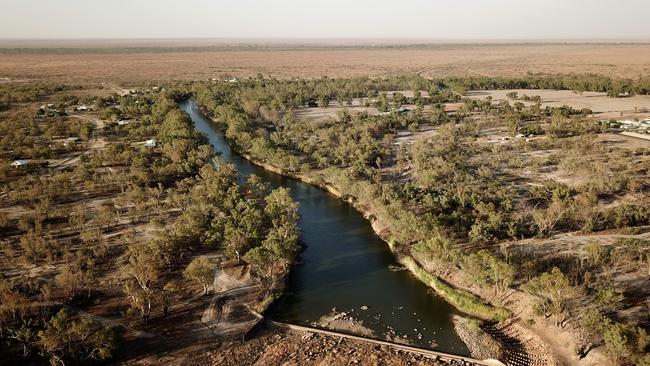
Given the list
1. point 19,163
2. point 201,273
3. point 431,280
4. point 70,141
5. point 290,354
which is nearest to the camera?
point 290,354

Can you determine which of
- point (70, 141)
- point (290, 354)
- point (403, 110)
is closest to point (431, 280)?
point (290, 354)

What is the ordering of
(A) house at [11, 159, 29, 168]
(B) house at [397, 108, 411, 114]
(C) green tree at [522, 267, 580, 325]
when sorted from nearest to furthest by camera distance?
(C) green tree at [522, 267, 580, 325] → (A) house at [11, 159, 29, 168] → (B) house at [397, 108, 411, 114]

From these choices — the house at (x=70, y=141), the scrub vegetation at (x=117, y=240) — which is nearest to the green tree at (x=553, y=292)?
the scrub vegetation at (x=117, y=240)

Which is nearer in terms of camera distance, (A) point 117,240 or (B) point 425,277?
(B) point 425,277

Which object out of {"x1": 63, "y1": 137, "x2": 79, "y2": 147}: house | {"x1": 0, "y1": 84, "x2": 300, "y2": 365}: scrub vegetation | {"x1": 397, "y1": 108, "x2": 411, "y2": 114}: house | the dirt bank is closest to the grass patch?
the dirt bank

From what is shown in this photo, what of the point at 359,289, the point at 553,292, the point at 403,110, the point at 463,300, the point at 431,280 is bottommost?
the point at 359,289

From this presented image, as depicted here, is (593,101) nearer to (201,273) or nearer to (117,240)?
(201,273)

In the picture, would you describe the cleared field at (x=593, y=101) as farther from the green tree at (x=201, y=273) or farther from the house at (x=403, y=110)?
the green tree at (x=201, y=273)

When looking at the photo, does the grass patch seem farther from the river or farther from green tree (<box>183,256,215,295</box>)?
green tree (<box>183,256,215,295</box>)

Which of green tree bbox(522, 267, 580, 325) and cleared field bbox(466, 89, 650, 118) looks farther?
cleared field bbox(466, 89, 650, 118)
